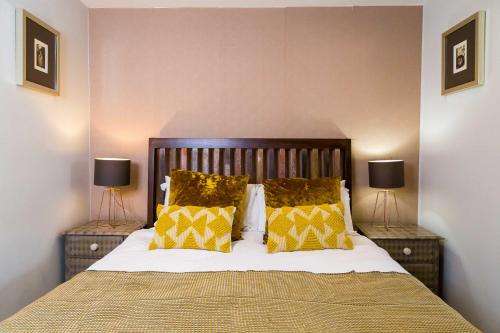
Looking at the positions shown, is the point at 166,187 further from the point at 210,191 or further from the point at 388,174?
the point at 388,174

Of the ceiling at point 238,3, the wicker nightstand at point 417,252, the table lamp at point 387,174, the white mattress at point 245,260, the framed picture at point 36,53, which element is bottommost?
the wicker nightstand at point 417,252

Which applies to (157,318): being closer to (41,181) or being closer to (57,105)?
(41,181)

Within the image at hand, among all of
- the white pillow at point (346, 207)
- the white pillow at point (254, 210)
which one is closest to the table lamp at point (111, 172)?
the white pillow at point (254, 210)

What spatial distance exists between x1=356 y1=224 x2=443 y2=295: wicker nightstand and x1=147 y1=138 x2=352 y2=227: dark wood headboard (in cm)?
51

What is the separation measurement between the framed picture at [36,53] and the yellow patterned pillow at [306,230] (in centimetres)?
166

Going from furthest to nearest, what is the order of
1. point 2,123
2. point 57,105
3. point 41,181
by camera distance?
point 57,105
point 41,181
point 2,123

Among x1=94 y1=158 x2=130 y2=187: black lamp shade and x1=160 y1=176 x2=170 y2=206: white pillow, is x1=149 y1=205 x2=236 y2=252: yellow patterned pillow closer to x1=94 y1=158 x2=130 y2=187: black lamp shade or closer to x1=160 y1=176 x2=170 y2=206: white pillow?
x1=160 y1=176 x2=170 y2=206: white pillow

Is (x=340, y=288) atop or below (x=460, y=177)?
below

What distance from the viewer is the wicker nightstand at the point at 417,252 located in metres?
2.28

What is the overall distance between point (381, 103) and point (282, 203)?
1.21 metres

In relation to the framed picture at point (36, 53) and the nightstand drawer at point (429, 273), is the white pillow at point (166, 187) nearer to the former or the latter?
the framed picture at point (36, 53)

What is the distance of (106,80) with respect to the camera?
8.91ft

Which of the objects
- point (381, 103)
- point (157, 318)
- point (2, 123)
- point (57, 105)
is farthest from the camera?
point (381, 103)

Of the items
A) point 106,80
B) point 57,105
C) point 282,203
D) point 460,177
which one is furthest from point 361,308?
point 106,80
